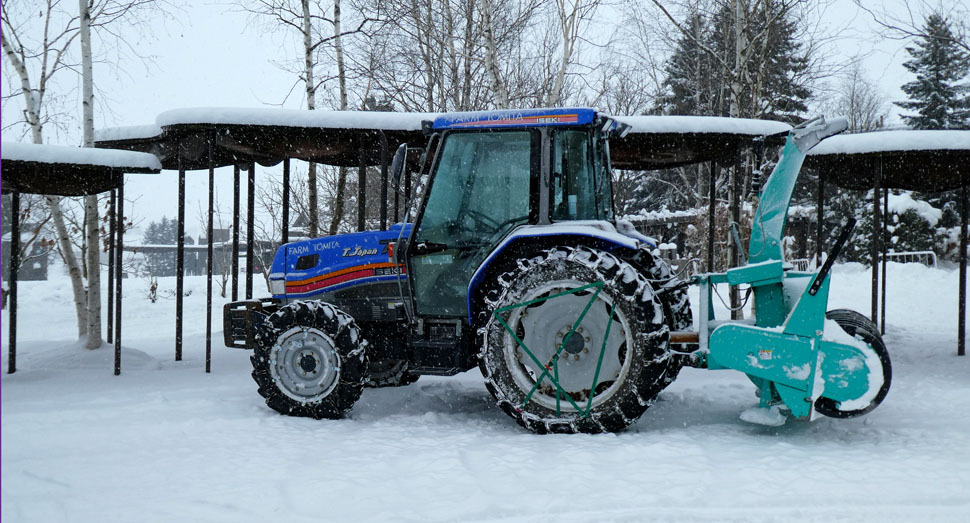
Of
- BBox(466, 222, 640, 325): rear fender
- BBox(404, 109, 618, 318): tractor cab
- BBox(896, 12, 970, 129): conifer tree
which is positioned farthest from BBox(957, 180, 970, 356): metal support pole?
BBox(896, 12, 970, 129): conifer tree

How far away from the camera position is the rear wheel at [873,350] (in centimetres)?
428

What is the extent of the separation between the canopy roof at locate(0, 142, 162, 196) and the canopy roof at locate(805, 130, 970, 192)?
24.9 feet

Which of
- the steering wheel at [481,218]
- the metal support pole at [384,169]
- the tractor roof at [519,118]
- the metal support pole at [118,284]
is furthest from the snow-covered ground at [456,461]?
the tractor roof at [519,118]

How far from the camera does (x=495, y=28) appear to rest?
15.8 m

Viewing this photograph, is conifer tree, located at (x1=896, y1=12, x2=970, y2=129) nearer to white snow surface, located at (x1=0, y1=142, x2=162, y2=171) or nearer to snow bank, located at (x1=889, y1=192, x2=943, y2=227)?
snow bank, located at (x1=889, y1=192, x2=943, y2=227)

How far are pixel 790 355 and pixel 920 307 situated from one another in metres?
11.7

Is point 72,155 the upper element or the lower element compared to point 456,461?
upper

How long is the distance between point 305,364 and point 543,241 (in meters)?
2.10

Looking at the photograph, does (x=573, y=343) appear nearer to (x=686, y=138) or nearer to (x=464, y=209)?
(x=464, y=209)

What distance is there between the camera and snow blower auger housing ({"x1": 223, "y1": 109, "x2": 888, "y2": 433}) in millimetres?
4219

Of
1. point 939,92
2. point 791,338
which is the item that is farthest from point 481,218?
point 939,92

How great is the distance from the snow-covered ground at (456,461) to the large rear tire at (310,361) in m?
0.20

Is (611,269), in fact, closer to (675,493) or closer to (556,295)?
(556,295)

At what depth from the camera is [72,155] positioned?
6617mm
